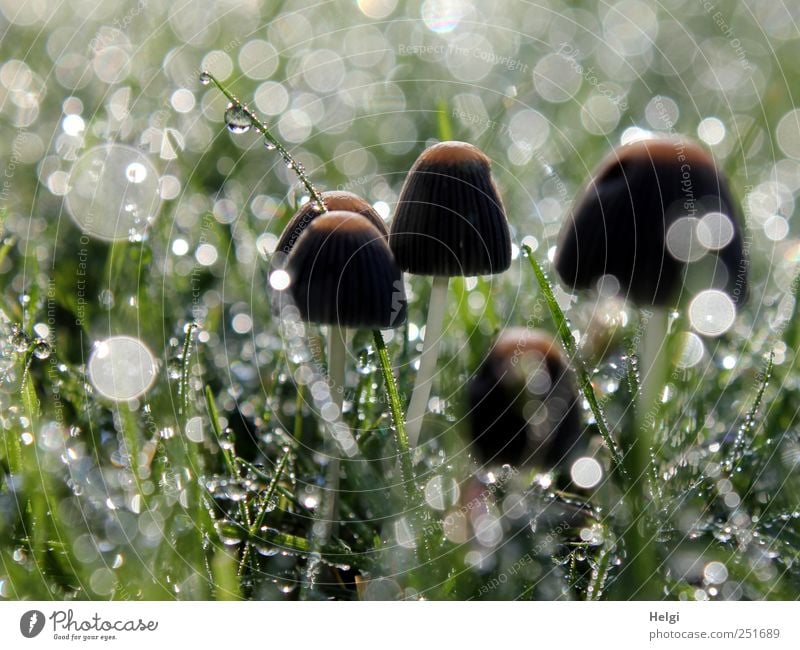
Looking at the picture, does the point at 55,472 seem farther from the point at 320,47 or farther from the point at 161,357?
the point at 320,47

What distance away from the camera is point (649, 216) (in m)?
0.95

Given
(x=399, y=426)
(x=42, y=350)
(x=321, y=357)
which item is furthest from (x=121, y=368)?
(x=399, y=426)

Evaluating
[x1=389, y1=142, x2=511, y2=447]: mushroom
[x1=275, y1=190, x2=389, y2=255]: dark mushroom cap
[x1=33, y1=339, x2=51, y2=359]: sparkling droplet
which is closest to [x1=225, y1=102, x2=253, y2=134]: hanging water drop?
[x1=275, y1=190, x2=389, y2=255]: dark mushroom cap

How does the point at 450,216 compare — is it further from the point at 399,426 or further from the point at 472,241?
the point at 399,426

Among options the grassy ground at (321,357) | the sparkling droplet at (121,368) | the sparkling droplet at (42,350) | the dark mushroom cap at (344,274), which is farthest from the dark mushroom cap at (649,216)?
the sparkling droplet at (42,350)

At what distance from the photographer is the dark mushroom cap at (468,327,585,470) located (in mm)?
1056

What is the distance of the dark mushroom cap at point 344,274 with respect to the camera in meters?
0.93

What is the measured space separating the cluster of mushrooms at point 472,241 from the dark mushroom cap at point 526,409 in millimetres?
101

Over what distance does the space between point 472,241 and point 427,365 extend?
0.17 meters

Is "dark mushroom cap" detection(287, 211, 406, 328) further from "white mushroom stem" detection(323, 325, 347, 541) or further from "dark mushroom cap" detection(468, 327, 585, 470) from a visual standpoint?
"dark mushroom cap" detection(468, 327, 585, 470)

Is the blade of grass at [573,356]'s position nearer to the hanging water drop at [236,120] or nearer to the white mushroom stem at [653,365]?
the white mushroom stem at [653,365]

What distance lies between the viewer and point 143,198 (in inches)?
63.2

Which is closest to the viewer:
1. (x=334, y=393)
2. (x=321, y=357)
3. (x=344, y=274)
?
(x=344, y=274)
